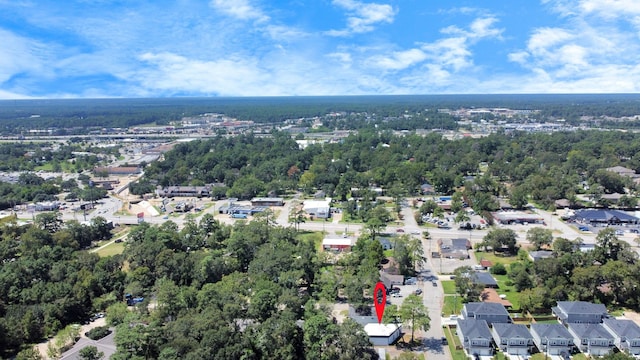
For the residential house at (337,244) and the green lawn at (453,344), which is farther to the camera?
the residential house at (337,244)

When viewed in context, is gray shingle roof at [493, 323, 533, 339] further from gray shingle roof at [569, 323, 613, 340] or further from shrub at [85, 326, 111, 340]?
shrub at [85, 326, 111, 340]

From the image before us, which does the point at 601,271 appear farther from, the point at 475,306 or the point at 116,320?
the point at 116,320

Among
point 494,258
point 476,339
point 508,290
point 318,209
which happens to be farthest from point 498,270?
point 318,209

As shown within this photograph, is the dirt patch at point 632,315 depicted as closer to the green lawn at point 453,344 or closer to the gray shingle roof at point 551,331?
the gray shingle roof at point 551,331

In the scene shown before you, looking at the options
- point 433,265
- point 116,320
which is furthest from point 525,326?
point 116,320

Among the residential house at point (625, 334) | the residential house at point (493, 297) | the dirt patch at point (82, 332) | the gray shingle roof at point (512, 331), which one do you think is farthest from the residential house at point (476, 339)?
the dirt patch at point (82, 332)

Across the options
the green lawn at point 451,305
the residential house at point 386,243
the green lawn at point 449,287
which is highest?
the residential house at point 386,243
